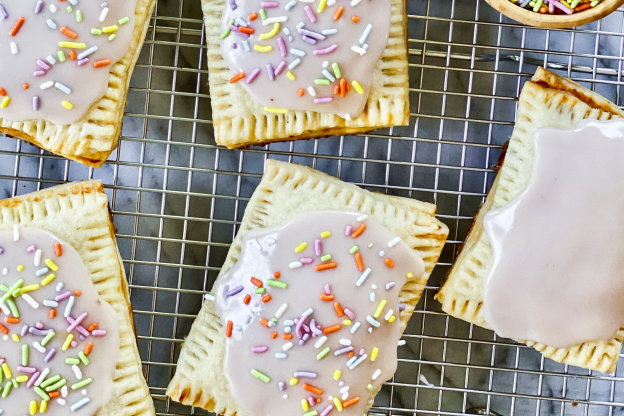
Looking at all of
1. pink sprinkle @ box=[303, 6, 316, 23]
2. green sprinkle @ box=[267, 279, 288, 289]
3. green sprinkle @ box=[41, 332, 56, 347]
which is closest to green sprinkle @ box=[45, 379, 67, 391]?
green sprinkle @ box=[41, 332, 56, 347]

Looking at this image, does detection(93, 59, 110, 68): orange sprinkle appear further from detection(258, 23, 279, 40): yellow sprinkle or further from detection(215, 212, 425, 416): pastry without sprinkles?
detection(215, 212, 425, 416): pastry without sprinkles

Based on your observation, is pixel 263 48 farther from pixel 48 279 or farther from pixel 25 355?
pixel 25 355

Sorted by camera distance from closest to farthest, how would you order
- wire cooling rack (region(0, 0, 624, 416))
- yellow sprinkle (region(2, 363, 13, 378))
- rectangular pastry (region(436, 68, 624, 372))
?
1. yellow sprinkle (region(2, 363, 13, 378))
2. rectangular pastry (region(436, 68, 624, 372))
3. wire cooling rack (region(0, 0, 624, 416))

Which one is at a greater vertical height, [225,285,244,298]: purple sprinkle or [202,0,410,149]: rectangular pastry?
[202,0,410,149]: rectangular pastry

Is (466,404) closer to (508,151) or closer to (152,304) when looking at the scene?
(508,151)

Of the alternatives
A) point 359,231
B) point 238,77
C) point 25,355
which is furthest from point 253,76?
point 25,355
